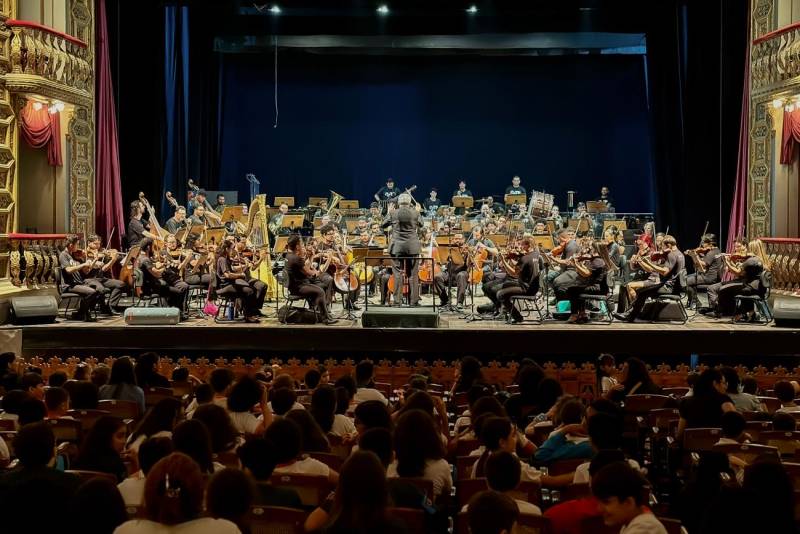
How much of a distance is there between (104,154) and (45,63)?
2.54m

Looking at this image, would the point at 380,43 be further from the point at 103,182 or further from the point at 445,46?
the point at 103,182

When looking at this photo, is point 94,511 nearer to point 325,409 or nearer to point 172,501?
point 172,501

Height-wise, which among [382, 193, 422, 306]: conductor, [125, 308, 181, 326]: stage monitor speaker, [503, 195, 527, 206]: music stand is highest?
[503, 195, 527, 206]: music stand

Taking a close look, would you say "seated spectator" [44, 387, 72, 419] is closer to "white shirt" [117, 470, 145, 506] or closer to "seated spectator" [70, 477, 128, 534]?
"white shirt" [117, 470, 145, 506]

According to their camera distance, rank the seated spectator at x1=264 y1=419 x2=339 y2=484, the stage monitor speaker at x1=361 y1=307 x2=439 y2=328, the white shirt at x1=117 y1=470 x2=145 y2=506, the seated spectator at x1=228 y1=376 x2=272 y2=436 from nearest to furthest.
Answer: the white shirt at x1=117 y1=470 x2=145 y2=506
the seated spectator at x1=264 y1=419 x2=339 y2=484
the seated spectator at x1=228 y1=376 x2=272 y2=436
the stage monitor speaker at x1=361 y1=307 x2=439 y2=328

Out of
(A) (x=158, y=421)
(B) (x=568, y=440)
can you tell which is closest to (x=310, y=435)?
(A) (x=158, y=421)

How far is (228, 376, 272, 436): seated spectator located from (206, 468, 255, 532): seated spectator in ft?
7.83

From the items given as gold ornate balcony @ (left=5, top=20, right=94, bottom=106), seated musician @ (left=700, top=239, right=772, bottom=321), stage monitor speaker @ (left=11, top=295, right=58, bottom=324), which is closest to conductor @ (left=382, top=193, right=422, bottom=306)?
seated musician @ (left=700, top=239, right=772, bottom=321)

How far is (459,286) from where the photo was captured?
45.6 feet

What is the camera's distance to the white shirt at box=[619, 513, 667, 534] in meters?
3.54

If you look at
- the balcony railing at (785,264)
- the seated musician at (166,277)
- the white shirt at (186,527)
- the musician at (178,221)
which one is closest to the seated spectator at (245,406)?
the white shirt at (186,527)

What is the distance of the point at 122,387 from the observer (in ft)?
23.1

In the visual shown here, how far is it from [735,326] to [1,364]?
334 inches

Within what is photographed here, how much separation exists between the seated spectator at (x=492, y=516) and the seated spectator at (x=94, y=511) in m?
1.32
